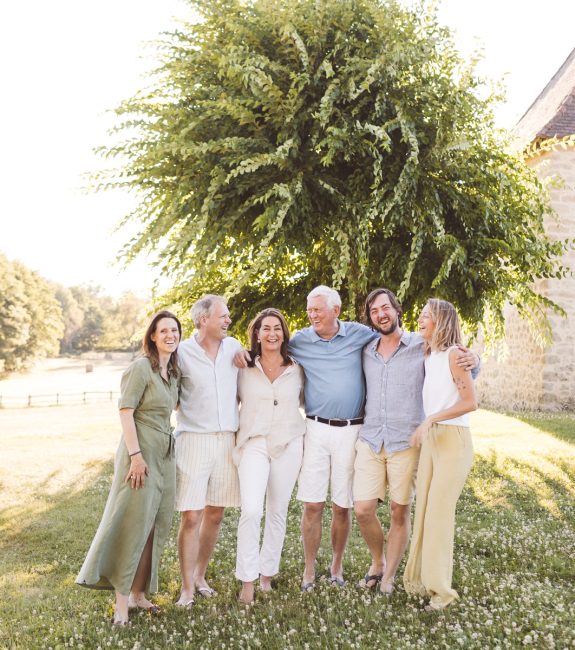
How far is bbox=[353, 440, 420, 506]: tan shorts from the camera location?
4.77 metres

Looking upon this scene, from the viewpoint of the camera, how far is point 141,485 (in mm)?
4285

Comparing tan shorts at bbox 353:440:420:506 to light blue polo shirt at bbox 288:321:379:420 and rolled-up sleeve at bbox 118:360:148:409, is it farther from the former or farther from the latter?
rolled-up sleeve at bbox 118:360:148:409

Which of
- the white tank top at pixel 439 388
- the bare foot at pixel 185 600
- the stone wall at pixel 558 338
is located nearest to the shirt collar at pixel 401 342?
the white tank top at pixel 439 388

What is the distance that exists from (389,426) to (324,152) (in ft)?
10.5

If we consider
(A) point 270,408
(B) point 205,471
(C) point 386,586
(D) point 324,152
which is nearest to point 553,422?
(D) point 324,152

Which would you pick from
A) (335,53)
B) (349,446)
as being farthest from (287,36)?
(349,446)

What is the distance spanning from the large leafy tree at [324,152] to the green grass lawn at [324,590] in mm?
Result: 2609

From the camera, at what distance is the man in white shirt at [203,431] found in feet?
15.2

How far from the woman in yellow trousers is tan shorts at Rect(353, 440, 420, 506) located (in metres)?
0.17

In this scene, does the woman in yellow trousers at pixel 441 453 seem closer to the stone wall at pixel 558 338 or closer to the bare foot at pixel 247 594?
the bare foot at pixel 247 594

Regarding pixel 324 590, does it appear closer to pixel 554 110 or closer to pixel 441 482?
pixel 441 482

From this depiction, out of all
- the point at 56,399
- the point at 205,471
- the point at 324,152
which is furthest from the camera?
the point at 56,399

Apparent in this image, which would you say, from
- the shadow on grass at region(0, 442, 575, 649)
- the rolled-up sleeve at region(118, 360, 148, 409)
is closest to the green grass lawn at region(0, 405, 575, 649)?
the shadow on grass at region(0, 442, 575, 649)

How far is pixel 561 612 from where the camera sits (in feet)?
14.0
